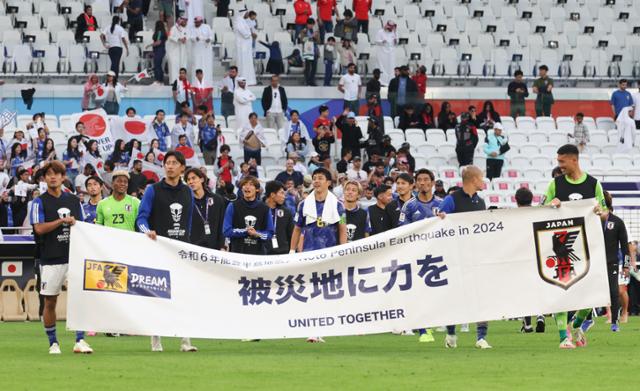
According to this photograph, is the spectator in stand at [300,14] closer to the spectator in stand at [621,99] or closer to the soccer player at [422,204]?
the spectator in stand at [621,99]

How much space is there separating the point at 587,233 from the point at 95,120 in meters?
17.0

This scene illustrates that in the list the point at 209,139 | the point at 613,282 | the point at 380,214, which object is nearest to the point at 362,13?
the point at 209,139

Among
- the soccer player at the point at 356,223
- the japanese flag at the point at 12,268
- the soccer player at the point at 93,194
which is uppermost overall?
the soccer player at the point at 93,194

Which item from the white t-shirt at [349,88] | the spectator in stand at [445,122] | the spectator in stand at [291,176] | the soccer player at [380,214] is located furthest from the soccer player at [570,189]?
the spectator in stand at [445,122]

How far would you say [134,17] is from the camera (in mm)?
38156

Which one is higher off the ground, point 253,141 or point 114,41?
point 114,41

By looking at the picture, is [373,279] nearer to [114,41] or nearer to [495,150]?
[495,150]

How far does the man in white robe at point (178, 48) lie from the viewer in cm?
3603

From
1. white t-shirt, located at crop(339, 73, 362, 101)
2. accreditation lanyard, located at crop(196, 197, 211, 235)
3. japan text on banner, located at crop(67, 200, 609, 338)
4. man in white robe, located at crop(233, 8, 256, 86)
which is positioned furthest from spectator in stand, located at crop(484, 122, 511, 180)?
japan text on banner, located at crop(67, 200, 609, 338)

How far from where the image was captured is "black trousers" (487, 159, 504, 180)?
35156 millimetres

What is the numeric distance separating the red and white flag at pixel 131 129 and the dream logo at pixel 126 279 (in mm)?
Answer: 15620

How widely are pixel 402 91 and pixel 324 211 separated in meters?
18.4

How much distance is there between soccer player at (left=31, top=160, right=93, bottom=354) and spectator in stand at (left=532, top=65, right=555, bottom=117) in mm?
23896

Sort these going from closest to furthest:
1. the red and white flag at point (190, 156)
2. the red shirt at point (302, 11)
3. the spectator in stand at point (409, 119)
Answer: the red and white flag at point (190, 156) < the spectator in stand at point (409, 119) < the red shirt at point (302, 11)
